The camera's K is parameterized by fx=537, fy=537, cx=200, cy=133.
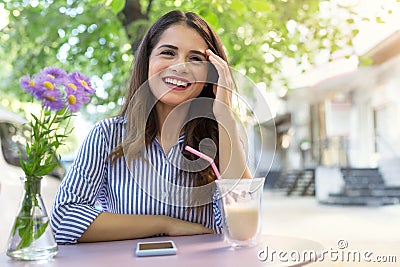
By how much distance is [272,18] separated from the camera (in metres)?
4.29

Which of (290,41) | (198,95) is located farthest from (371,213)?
(198,95)

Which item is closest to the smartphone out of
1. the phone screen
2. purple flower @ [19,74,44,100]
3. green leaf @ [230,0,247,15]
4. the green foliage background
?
the phone screen

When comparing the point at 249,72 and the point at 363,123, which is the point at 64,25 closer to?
the point at 249,72

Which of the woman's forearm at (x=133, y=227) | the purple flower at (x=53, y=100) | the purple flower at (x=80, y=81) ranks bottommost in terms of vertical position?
the woman's forearm at (x=133, y=227)

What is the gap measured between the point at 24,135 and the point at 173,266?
267 centimetres

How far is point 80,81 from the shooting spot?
1.32 meters

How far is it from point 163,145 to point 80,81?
59 cm

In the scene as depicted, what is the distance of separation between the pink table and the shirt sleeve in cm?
6

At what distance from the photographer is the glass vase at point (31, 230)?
1265 mm

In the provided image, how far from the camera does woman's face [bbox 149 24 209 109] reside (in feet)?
5.71

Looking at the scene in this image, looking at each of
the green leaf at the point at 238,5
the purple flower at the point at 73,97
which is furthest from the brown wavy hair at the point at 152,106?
the green leaf at the point at 238,5

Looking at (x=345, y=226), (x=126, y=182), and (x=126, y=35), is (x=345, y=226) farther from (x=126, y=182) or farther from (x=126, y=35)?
(x=126, y=182)

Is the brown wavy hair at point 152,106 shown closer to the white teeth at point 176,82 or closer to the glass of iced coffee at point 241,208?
the white teeth at point 176,82

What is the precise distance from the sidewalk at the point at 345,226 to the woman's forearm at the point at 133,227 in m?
3.02
